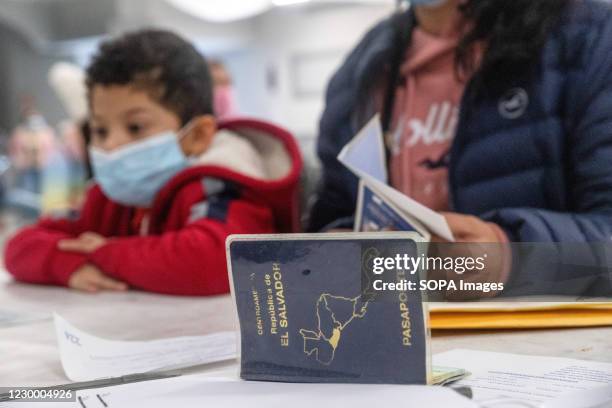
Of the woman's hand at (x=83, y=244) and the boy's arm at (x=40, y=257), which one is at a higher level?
the woman's hand at (x=83, y=244)

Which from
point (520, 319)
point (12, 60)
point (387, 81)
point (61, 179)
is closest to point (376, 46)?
point (387, 81)

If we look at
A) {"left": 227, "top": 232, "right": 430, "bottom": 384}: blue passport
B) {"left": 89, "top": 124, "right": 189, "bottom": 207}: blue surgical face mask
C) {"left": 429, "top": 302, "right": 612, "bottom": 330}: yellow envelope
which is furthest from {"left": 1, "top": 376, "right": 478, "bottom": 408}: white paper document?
{"left": 89, "top": 124, "right": 189, "bottom": 207}: blue surgical face mask

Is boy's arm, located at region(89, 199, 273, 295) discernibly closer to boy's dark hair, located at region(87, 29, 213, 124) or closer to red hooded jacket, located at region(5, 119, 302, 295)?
red hooded jacket, located at region(5, 119, 302, 295)

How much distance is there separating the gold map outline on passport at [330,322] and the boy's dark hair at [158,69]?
2.16 ft

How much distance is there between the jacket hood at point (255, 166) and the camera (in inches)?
38.0

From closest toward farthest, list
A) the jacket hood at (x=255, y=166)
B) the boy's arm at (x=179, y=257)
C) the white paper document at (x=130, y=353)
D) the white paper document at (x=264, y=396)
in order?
the white paper document at (x=264, y=396), the white paper document at (x=130, y=353), the boy's arm at (x=179, y=257), the jacket hood at (x=255, y=166)

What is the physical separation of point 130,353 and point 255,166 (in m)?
0.51

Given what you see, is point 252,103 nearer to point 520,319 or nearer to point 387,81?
point 387,81

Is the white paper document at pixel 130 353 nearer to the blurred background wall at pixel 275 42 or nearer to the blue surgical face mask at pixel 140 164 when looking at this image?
the blue surgical face mask at pixel 140 164

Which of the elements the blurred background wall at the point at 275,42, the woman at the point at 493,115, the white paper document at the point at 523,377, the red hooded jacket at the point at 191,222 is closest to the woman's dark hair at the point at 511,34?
the woman at the point at 493,115

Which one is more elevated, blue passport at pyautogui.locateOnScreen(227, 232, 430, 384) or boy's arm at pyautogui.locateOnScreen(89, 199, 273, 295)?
blue passport at pyautogui.locateOnScreen(227, 232, 430, 384)

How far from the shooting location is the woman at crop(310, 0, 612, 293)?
74cm

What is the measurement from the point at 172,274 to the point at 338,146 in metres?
0.29

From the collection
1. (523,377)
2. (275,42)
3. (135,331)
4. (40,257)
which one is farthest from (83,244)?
(275,42)
